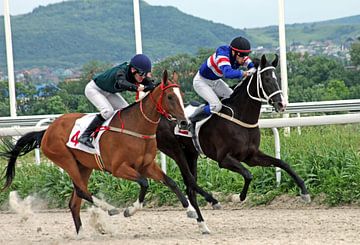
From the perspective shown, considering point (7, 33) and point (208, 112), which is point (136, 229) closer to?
point (208, 112)

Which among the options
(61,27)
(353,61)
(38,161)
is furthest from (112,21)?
(353,61)

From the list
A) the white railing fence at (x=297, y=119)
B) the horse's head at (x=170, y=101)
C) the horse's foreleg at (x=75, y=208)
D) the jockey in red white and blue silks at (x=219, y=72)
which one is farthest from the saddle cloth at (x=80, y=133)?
the white railing fence at (x=297, y=119)

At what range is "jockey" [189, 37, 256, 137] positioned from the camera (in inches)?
374

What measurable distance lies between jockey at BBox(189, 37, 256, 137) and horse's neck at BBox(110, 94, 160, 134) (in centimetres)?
101

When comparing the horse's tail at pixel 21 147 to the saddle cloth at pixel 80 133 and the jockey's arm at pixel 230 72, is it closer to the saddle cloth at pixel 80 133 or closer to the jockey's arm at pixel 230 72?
the saddle cloth at pixel 80 133

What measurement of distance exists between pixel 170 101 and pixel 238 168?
125 cm

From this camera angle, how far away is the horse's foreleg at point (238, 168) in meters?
9.23

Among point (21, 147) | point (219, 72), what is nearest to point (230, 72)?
point (219, 72)

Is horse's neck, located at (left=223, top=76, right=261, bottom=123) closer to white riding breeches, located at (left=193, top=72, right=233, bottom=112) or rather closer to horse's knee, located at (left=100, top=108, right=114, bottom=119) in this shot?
white riding breeches, located at (left=193, top=72, right=233, bottom=112)

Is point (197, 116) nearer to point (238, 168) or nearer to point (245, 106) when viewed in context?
point (245, 106)

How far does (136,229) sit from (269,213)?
60.9 inches

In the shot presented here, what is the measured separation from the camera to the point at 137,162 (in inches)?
344

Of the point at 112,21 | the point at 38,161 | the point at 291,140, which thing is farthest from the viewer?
the point at 112,21

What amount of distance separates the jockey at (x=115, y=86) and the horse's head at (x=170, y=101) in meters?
0.35
